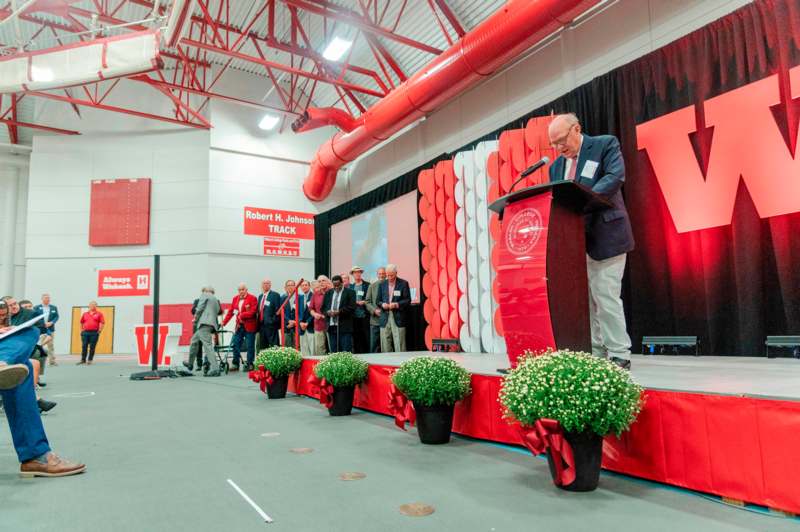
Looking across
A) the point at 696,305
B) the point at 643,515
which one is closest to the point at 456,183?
the point at 696,305

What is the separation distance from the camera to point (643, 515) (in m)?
1.37

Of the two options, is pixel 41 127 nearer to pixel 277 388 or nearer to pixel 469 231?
pixel 469 231

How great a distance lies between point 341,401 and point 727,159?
3.33 metres

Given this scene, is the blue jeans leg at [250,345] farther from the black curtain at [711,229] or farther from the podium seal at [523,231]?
the podium seal at [523,231]

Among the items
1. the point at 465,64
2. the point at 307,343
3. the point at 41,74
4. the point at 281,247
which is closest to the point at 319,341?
the point at 307,343

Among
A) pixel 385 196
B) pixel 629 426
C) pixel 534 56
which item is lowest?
pixel 629 426

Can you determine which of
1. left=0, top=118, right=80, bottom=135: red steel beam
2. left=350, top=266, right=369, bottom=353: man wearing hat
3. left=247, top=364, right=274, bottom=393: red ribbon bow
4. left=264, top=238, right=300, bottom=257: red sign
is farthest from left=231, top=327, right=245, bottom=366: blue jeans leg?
left=0, top=118, right=80, bottom=135: red steel beam

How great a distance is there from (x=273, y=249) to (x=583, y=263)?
10.6 meters

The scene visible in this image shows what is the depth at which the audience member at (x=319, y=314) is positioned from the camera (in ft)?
20.1

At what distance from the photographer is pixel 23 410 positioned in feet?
6.21

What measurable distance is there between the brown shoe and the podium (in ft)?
5.67

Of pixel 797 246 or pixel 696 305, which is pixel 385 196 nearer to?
pixel 696 305

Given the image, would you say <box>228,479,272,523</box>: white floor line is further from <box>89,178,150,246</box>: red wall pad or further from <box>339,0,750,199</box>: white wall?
<box>89,178,150,246</box>: red wall pad

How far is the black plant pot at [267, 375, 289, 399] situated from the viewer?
13.5 feet
